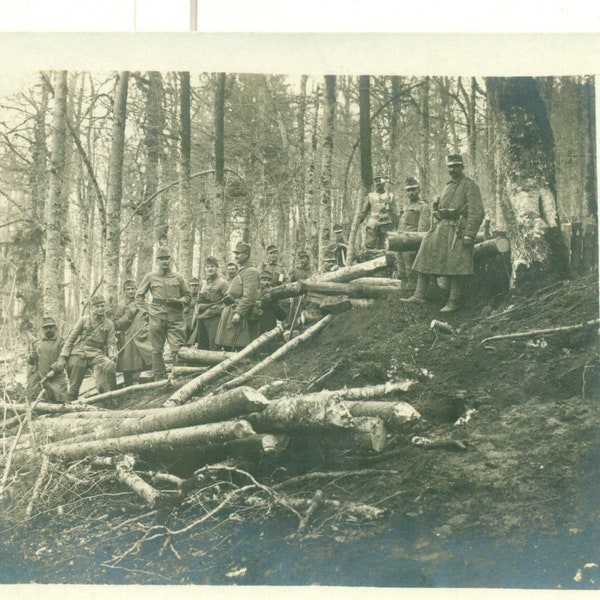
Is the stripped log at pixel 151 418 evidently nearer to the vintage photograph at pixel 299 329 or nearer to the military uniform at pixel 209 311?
the vintage photograph at pixel 299 329

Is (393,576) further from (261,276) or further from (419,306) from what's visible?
(261,276)

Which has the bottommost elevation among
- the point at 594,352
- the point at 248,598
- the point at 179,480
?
the point at 248,598

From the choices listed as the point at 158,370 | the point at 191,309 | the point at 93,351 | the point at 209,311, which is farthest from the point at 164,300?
the point at 93,351

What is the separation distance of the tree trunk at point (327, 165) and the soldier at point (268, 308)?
1.95 ft

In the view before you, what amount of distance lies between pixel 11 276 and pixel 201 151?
2.26 meters

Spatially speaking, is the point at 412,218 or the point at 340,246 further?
the point at 340,246

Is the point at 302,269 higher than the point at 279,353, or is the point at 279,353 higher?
the point at 302,269

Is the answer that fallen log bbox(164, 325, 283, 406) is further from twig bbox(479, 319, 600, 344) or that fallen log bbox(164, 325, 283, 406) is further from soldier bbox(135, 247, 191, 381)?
twig bbox(479, 319, 600, 344)

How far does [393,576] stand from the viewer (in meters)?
5.09

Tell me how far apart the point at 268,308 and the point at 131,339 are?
1385 millimetres

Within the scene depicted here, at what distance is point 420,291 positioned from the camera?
5.83 metres

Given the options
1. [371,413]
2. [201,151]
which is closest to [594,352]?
[371,413]

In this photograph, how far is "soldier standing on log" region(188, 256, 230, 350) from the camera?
601 cm

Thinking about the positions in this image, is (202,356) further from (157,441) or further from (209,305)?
(157,441)
